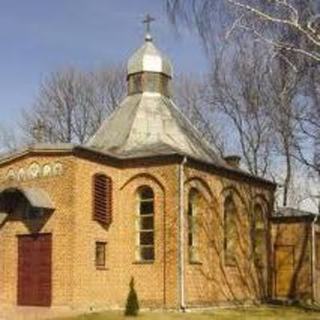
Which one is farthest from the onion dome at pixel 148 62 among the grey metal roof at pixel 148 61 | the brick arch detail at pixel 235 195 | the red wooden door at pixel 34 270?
the red wooden door at pixel 34 270

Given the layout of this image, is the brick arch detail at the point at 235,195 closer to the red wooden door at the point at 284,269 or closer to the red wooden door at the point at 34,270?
the red wooden door at the point at 284,269

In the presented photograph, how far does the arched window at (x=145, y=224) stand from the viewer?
25670mm

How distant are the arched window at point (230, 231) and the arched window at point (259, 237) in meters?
1.90

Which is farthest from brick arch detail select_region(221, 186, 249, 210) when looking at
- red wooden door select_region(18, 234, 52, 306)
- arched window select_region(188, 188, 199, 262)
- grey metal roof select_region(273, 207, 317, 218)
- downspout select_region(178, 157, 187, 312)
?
red wooden door select_region(18, 234, 52, 306)

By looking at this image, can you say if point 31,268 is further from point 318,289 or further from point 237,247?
point 318,289

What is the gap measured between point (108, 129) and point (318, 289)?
11494 millimetres

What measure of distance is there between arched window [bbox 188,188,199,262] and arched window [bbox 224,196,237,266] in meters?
2.27

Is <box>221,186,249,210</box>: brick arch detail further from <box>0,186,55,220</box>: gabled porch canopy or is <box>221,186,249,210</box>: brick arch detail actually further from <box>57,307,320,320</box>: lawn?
<box>0,186,55,220</box>: gabled porch canopy

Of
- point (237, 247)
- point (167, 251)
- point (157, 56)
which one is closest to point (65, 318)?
point (167, 251)

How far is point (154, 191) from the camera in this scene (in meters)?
25.7

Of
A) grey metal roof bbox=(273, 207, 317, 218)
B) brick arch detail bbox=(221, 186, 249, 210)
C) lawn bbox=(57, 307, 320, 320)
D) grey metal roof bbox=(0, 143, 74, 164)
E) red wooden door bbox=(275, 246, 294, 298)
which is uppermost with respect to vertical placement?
grey metal roof bbox=(0, 143, 74, 164)

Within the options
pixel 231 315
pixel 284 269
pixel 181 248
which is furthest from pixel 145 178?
pixel 284 269

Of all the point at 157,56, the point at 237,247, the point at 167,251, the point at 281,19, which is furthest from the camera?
the point at 157,56

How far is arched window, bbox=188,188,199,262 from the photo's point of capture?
26.1 meters
